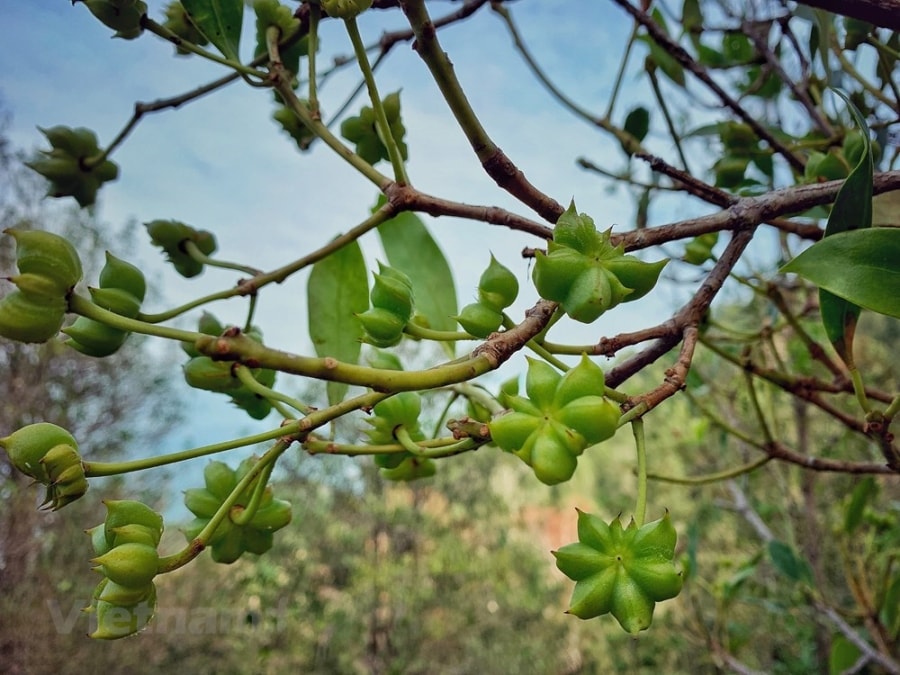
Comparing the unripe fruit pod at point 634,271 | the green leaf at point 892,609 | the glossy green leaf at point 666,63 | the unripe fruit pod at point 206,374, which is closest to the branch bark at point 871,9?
the unripe fruit pod at point 634,271

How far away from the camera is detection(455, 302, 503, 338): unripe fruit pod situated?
1.20 feet

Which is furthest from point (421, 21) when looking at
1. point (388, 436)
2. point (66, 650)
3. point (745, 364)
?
point (66, 650)

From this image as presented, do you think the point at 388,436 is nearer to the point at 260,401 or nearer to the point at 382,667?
the point at 260,401

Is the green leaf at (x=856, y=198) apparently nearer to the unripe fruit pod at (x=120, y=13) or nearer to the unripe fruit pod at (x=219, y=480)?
the unripe fruit pod at (x=219, y=480)

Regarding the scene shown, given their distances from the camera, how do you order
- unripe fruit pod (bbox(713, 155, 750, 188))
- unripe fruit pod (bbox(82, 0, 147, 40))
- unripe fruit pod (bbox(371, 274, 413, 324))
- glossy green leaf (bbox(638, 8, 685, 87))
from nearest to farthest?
unripe fruit pod (bbox(371, 274, 413, 324))
unripe fruit pod (bbox(82, 0, 147, 40))
unripe fruit pod (bbox(713, 155, 750, 188))
glossy green leaf (bbox(638, 8, 685, 87))

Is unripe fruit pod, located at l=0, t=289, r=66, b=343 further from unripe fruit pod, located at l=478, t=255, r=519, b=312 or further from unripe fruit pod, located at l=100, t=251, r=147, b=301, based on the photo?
unripe fruit pod, located at l=478, t=255, r=519, b=312

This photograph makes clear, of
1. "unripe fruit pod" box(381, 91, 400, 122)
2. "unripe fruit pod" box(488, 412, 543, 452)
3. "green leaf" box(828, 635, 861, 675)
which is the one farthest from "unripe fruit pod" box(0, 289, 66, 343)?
"green leaf" box(828, 635, 861, 675)

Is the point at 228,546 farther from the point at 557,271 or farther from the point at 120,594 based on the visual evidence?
the point at 557,271

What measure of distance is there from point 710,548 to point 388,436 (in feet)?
13.6

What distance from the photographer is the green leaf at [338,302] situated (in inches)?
22.4

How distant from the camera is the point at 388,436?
45cm

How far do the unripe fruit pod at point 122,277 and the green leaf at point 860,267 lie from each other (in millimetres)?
387

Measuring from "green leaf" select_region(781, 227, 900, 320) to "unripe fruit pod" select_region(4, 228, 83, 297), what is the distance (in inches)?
14.4

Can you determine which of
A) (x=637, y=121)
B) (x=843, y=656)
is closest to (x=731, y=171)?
(x=637, y=121)
